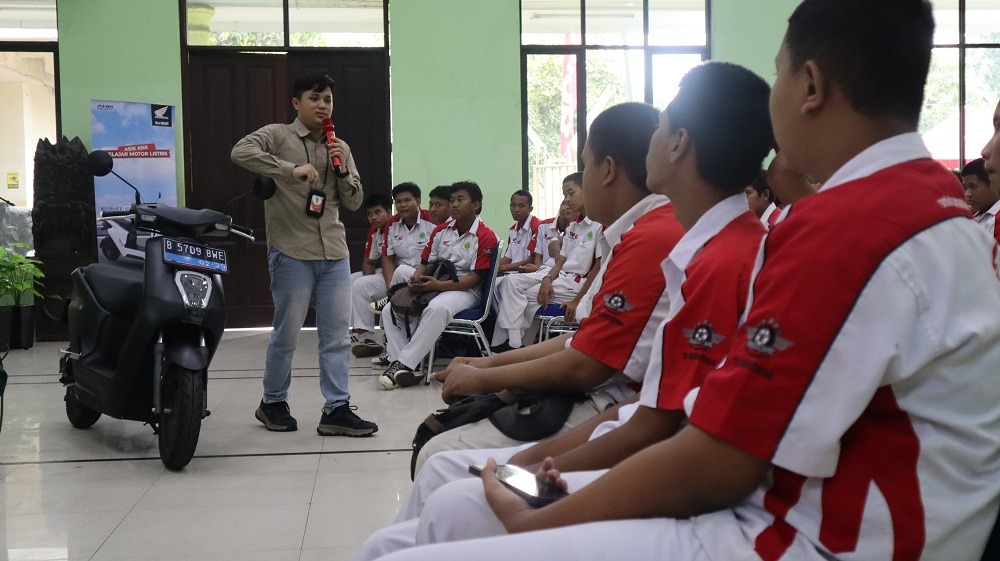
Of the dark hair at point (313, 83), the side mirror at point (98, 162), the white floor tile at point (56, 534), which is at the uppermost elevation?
the dark hair at point (313, 83)

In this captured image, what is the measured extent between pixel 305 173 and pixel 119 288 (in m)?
0.89

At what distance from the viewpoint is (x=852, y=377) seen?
83cm

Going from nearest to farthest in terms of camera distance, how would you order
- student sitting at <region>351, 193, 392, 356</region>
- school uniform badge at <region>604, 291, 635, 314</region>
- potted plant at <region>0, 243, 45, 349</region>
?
school uniform badge at <region>604, 291, 635, 314</region>
potted plant at <region>0, 243, 45, 349</region>
student sitting at <region>351, 193, 392, 356</region>

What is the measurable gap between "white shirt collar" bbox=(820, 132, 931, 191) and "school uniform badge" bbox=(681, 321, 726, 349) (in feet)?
1.05

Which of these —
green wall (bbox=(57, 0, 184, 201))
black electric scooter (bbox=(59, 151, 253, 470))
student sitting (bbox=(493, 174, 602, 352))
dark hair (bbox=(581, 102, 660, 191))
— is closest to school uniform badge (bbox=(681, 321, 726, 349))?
dark hair (bbox=(581, 102, 660, 191))

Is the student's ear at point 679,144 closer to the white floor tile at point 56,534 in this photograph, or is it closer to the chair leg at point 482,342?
the white floor tile at point 56,534

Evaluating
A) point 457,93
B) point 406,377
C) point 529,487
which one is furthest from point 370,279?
point 529,487

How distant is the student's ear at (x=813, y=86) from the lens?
0.95 metres

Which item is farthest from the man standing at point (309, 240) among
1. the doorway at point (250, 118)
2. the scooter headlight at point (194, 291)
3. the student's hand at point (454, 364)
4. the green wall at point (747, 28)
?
the green wall at point (747, 28)

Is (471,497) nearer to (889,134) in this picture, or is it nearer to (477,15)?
(889,134)

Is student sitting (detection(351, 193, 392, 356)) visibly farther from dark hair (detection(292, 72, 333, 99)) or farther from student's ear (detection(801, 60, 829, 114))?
student's ear (detection(801, 60, 829, 114))

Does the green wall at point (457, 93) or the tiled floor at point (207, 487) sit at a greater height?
the green wall at point (457, 93)

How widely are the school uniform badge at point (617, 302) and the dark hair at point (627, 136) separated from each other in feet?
1.10

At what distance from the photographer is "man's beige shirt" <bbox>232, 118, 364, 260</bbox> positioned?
3.80 meters
